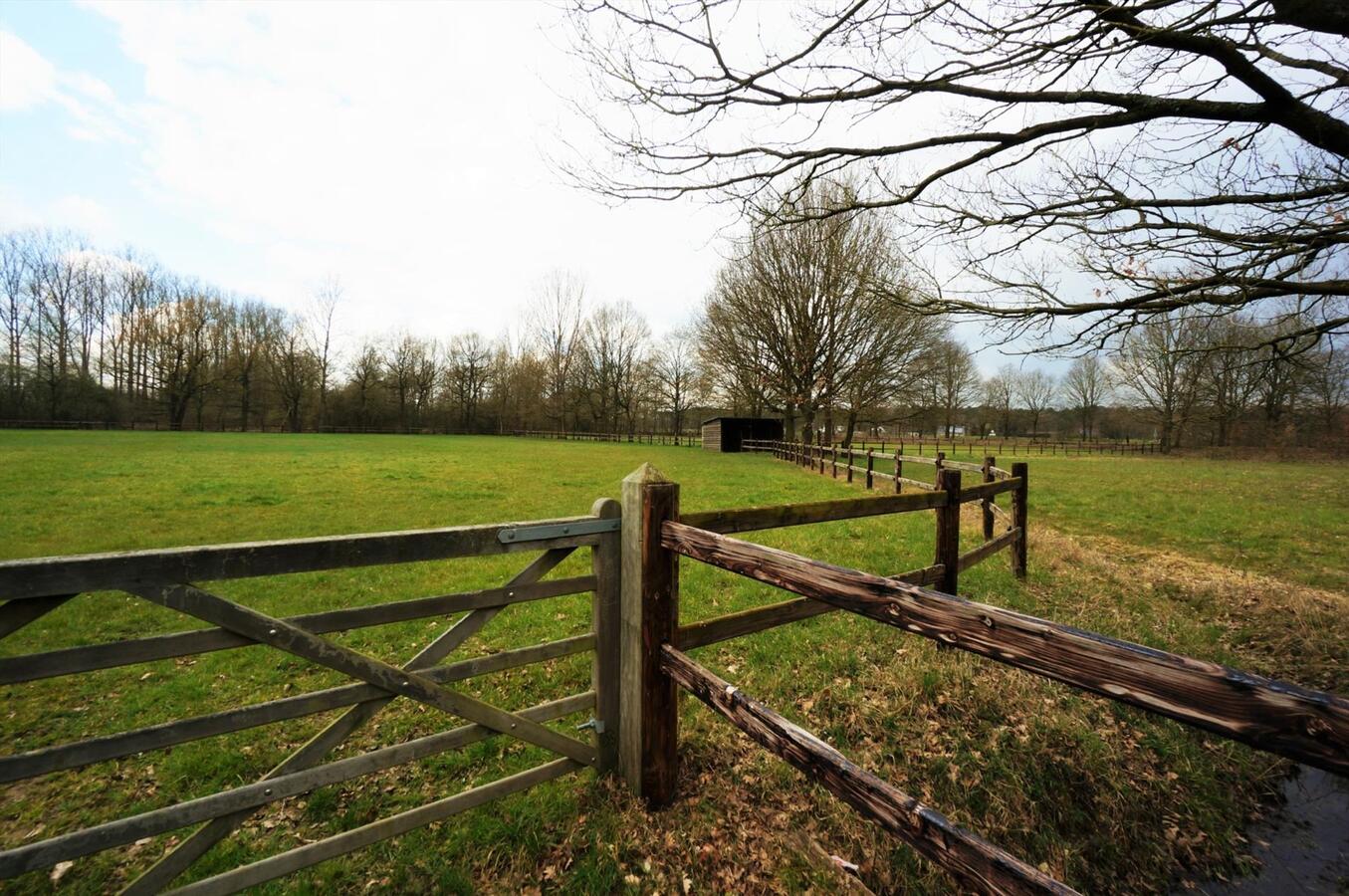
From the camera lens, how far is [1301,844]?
122 inches

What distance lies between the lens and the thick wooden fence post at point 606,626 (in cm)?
290

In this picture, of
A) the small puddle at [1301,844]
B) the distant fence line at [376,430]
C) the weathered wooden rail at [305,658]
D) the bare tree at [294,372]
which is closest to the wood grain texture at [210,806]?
the weathered wooden rail at [305,658]

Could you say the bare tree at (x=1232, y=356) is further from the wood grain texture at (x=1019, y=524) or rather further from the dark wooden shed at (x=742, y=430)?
the dark wooden shed at (x=742, y=430)

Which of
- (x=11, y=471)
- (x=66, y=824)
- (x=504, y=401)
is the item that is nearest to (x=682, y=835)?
(x=66, y=824)

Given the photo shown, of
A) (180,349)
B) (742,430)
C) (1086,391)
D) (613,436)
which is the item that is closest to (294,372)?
(180,349)

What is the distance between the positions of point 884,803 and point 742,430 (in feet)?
126

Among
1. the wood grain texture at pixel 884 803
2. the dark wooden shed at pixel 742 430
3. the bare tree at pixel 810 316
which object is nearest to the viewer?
the wood grain texture at pixel 884 803

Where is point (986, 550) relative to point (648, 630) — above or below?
below

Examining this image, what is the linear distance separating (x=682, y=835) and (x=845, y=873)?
2.71 ft

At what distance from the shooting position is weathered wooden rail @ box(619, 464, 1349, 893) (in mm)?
1096

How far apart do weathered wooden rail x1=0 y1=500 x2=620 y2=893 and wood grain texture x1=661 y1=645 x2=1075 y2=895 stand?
81cm

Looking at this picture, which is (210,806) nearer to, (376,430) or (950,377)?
(950,377)

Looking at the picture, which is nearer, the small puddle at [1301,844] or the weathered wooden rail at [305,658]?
the weathered wooden rail at [305,658]

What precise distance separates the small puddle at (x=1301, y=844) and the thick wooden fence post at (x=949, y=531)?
2.19 metres
